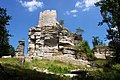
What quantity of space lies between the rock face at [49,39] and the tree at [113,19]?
738cm

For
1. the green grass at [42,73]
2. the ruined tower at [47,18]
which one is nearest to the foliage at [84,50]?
the green grass at [42,73]

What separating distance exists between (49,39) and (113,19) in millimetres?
13115

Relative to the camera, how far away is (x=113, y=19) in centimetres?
4434

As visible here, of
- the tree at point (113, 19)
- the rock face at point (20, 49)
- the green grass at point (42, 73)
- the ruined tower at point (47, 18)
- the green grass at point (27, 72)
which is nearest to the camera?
the green grass at point (27, 72)

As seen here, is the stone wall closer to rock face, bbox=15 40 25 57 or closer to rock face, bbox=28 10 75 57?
rock face, bbox=28 10 75 57

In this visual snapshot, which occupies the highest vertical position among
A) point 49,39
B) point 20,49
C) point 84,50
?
point 49,39

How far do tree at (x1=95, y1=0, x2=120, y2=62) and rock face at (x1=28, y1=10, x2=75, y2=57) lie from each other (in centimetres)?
738

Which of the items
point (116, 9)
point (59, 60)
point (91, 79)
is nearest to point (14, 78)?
point (91, 79)

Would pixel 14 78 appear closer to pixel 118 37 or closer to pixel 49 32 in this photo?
pixel 118 37

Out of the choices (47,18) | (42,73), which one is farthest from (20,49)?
(42,73)

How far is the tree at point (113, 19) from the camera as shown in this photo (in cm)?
4139

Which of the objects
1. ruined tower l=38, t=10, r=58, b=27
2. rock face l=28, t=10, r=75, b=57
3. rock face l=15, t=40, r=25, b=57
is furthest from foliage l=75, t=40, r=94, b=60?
rock face l=15, t=40, r=25, b=57

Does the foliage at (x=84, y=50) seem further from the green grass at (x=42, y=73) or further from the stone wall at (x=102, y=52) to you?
the green grass at (x=42, y=73)

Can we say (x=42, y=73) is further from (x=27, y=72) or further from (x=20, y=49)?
(x=20, y=49)
